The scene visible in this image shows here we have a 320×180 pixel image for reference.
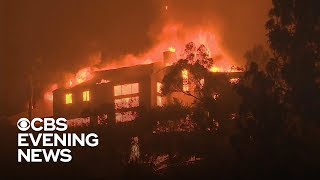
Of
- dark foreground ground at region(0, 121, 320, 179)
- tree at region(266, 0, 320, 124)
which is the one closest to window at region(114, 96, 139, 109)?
dark foreground ground at region(0, 121, 320, 179)

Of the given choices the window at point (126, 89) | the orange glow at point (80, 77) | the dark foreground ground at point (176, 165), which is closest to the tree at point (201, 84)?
the dark foreground ground at point (176, 165)

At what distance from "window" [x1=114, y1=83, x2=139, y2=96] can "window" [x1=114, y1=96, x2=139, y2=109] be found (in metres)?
0.91

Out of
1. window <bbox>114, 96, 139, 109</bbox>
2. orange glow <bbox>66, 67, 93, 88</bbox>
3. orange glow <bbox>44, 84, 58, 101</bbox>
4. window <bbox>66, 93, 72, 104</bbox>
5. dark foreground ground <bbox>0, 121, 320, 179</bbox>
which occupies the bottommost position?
dark foreground ground <bbox>0, 121, 320, 179</bbox>

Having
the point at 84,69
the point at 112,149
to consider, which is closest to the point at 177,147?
the point at 112,149

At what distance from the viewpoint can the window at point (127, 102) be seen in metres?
62.8

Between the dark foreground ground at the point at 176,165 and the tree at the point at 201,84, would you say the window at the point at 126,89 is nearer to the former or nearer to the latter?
the dark foreground ground at the point at 176,165

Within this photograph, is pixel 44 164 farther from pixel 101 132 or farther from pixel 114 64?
pixel 114 64

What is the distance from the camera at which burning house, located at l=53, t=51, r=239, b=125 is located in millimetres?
59963

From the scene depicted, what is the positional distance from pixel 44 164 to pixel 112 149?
617 cm

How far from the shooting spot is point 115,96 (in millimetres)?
64875

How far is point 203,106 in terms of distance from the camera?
45156mm

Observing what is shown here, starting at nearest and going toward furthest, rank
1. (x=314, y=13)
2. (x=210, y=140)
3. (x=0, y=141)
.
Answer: (x=314, y=13) → (x=210, y=140) → (x=0, y=141)

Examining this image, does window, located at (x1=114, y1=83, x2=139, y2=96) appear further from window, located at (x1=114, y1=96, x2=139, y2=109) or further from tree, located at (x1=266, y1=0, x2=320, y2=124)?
tree, located at (x1=266, y1=0, x2=320, y2=124)

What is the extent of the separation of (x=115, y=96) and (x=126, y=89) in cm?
171
